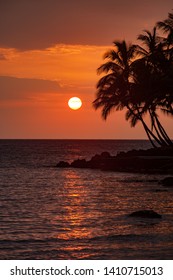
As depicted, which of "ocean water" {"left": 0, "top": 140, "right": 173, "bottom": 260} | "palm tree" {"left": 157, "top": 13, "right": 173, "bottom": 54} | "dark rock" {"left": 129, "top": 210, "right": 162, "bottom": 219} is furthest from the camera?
"palm tree" {"left": 157, "top": 13, "right": 173, "bottom": 54}

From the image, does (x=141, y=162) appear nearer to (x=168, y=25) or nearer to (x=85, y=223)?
(x=168, y=25)

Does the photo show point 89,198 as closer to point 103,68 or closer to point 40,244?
point 40,244

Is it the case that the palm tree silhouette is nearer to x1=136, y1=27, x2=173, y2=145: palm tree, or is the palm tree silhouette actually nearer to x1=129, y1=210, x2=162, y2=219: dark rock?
x1=136, y1=27, x2=173, y2=145: palm tree

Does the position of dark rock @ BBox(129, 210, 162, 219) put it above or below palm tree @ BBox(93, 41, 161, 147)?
below

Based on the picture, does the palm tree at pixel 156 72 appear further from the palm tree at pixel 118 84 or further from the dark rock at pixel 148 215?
the dark rock at pixel 148 215

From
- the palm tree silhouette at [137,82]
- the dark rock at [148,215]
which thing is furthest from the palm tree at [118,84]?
the dark rock at [148,215]

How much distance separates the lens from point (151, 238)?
557 inches

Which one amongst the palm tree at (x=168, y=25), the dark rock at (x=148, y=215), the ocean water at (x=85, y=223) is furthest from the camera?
the palm tree at (x=168, y=25)

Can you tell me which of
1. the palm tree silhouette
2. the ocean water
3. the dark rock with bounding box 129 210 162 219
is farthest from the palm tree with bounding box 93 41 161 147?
the dark rock with bounding box 129 210 162 219

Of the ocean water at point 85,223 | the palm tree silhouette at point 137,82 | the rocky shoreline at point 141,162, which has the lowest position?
the ocean water at point 85,223

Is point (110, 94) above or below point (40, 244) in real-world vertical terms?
above

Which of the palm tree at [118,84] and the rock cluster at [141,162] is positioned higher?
the palm tree at [118,84]
